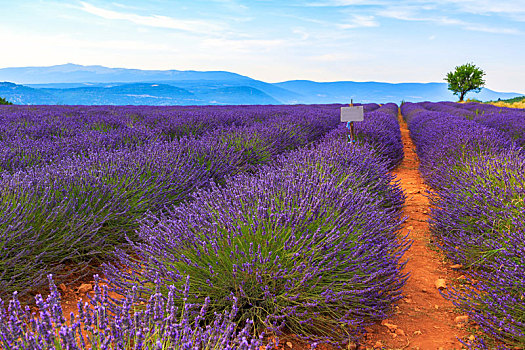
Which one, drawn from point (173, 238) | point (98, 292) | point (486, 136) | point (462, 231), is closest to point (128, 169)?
point (173, 238)

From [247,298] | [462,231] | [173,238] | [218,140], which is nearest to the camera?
[247,298]

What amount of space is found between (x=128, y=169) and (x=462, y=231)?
2.74 meters

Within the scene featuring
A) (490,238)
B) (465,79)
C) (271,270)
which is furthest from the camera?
(465,79)

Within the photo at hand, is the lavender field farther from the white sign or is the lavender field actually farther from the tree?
the tree

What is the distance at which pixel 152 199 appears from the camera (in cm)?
340

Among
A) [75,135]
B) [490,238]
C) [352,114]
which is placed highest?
[352,114]

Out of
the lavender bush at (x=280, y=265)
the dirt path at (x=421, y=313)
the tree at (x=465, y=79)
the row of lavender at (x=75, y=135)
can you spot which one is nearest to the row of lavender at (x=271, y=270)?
the lavender bush at (x=280, y=265)

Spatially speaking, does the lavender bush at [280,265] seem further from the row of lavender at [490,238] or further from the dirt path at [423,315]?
the row of lavender at [490,238]

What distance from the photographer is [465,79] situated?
41.2m

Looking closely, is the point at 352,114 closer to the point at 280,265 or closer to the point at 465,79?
the point at 280,265

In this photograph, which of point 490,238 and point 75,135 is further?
point 75,135

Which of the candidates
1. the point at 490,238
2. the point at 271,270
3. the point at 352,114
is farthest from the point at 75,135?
the point at 490,238

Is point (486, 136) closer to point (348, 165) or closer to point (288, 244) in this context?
point (348, 165)

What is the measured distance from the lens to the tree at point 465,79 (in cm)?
4056
